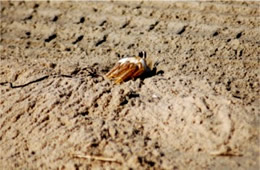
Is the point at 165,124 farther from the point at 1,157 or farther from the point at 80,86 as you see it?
the point at 1,157

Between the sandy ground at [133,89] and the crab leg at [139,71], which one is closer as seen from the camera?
the sandy ground at [133,89]

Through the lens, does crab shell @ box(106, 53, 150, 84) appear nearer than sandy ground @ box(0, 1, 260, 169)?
No

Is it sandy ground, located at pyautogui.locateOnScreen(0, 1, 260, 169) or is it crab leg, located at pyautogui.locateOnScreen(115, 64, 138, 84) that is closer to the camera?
sandy ground, located at pyautogui.locateOnScreen(0, 1, 260, 169)

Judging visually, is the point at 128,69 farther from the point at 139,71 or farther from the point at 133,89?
the point at 133,89

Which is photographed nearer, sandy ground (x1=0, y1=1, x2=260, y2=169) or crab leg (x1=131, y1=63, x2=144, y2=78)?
sandy ground (x1=0, y1=1, x2=260, y2=169)

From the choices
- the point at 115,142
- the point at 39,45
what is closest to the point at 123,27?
the point at 39,45

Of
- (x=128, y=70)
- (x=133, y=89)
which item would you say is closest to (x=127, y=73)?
(x=128, y=70)
